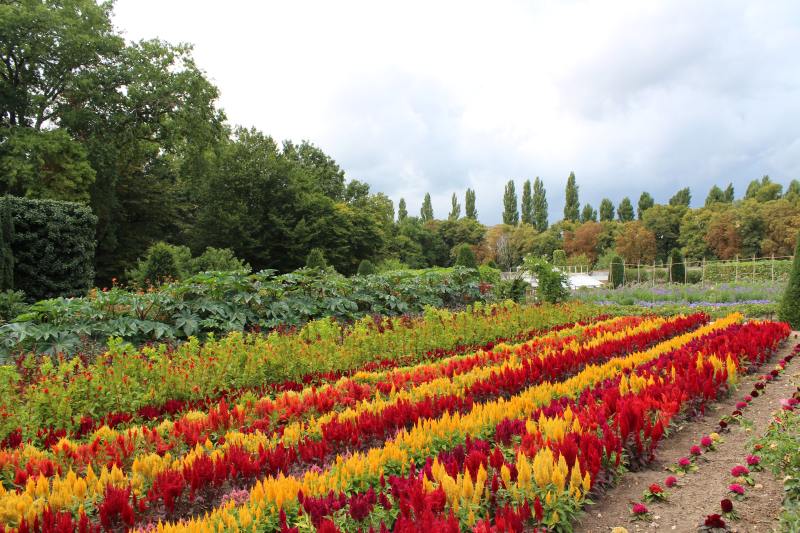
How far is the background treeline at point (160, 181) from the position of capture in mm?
18359

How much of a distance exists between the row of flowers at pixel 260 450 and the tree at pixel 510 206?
73836 millimetres

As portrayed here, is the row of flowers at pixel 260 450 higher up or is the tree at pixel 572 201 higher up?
the tree at pixel 572 201

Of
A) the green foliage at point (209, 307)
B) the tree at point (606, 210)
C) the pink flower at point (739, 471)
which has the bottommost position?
the pink flower at point (739, 471)

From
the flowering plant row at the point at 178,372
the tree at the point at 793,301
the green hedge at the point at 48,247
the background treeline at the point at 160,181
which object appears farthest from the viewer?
the background treeline at the point at 160,181

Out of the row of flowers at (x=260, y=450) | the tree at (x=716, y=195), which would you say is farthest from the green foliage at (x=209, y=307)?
the tree at (x=716, y=195)

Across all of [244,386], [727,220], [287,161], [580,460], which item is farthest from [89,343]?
[727,220]

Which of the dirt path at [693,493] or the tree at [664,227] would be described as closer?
the dirt path at [693,493]

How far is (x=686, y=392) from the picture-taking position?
4.30 metres

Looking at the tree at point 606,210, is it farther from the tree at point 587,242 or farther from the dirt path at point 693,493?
the dirt path at point 693,493

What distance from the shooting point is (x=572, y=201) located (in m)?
72.9

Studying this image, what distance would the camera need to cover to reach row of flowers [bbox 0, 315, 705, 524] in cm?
271

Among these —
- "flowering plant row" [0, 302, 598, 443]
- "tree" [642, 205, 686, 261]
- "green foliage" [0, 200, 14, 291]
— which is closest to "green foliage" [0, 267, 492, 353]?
"flowering plant row" [0, 302, 598, 443]

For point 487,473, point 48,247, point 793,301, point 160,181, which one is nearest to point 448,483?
point 487,473

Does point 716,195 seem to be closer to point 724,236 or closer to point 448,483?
point 724,236
